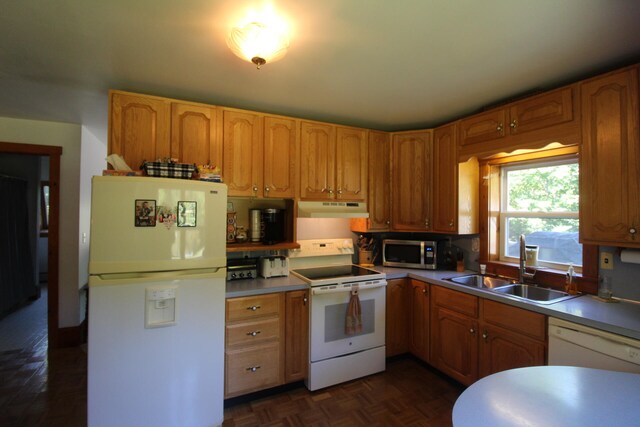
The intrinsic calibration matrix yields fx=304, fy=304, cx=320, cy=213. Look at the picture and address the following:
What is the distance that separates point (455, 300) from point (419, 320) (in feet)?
1.57

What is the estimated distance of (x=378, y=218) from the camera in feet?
10.3

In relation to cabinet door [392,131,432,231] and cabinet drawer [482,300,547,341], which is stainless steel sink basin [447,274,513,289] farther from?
cabinet door [392,131,432,231]

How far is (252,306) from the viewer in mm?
2256

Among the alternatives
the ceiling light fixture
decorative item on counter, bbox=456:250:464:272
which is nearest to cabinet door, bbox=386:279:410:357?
decorative item on counter, bbox=456:250:464:272

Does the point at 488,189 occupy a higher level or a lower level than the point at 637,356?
higher

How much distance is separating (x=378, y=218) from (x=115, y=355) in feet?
7.82

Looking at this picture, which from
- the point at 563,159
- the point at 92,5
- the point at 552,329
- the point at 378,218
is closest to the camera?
the point at 92,5

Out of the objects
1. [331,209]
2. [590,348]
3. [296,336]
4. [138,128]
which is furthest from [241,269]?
[590,348]

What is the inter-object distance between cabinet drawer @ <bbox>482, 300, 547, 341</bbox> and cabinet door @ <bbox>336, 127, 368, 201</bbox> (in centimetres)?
144

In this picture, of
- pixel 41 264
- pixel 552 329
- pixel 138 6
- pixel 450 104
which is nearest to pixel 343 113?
pixel 450 104

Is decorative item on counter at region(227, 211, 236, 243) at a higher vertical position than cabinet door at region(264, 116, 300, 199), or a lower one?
lower

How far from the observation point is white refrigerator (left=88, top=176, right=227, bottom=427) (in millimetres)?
1721

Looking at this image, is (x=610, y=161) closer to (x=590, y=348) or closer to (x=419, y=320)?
(x=590, y=348)

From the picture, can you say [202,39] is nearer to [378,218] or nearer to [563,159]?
[378,218]
